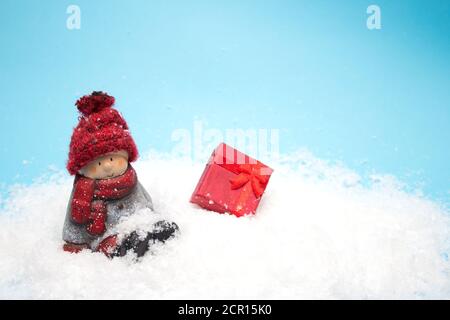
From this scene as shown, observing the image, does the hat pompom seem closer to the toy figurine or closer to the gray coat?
the toy figurine

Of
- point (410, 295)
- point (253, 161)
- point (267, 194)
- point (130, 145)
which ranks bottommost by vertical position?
point (410, 295)

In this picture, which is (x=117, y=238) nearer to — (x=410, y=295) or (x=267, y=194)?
(x=267, y=194)

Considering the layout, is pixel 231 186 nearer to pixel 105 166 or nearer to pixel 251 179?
pixel 251 179

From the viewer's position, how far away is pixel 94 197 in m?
1.79

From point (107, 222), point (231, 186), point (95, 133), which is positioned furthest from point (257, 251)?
point (95, 133)

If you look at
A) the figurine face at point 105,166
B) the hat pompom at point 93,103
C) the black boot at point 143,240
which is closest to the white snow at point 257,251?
the black boot at point 143,240

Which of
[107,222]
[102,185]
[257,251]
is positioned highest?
[102,185]

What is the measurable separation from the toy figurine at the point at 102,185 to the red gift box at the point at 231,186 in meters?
0.32

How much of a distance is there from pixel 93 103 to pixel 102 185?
282mm

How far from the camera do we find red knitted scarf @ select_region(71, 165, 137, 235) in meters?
1.77

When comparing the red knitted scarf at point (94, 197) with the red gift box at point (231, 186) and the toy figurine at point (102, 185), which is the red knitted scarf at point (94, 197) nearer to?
the toy figurine at point (102, 185)

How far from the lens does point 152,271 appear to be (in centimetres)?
175
